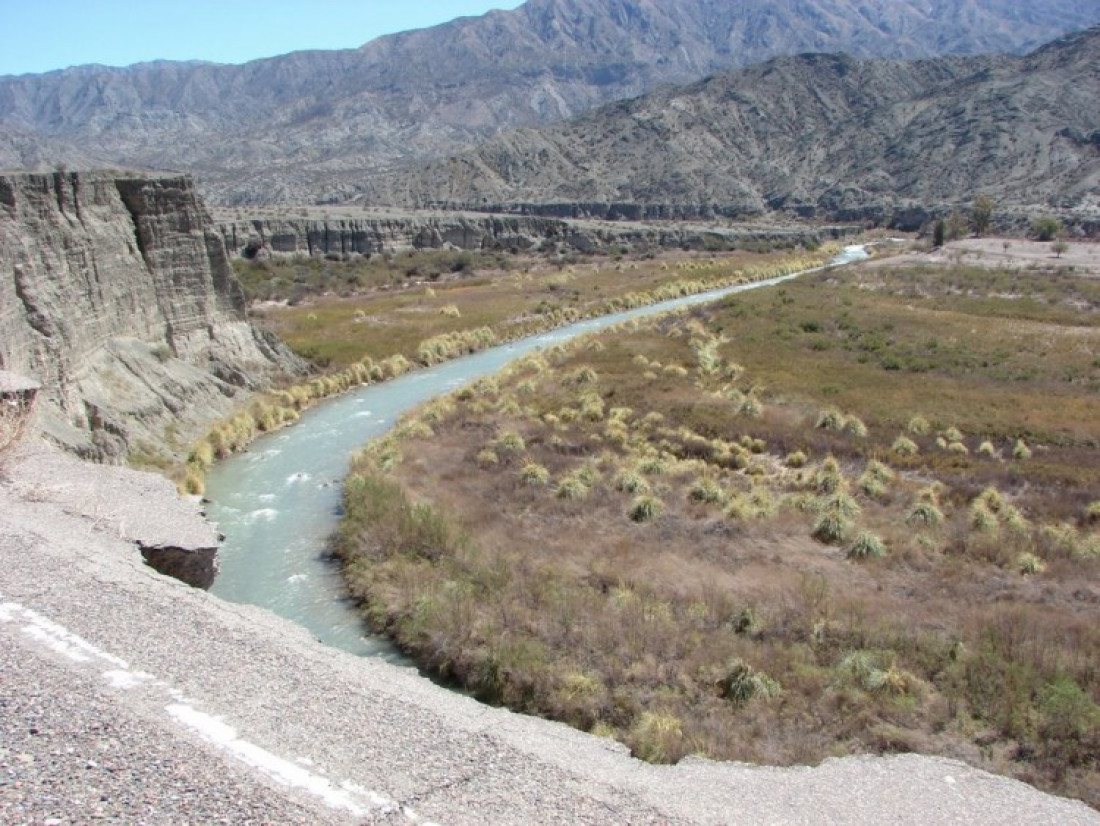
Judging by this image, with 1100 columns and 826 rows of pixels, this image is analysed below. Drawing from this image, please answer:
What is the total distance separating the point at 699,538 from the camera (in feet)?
69.5

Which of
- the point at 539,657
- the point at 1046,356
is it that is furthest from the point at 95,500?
the point at 1046,356

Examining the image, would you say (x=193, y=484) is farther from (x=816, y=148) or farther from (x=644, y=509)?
(x=816, y=148)

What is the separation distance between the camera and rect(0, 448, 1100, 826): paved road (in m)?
8.12

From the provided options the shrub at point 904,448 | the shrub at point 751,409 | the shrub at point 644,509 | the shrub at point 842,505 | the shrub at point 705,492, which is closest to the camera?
the shrub at point 842,505

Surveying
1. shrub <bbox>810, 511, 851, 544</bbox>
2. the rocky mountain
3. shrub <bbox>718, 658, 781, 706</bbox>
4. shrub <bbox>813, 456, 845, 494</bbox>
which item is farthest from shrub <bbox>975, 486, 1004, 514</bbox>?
the rocky mountain

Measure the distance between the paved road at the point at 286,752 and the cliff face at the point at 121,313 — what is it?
13.8m

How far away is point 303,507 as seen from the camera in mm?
25438

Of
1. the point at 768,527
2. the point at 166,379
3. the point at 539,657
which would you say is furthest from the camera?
the point at 166,379

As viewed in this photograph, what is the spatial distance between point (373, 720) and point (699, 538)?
12436mm

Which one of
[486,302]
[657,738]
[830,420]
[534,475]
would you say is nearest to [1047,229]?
[486,302]

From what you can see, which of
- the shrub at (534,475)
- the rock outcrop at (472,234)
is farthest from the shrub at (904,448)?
the rock outcrop at (472,234)

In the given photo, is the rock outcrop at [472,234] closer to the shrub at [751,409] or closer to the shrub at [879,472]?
the shrub at [751,409]

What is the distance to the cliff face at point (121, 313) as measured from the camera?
25.5 m

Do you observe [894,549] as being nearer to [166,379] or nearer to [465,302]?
[166,379]
